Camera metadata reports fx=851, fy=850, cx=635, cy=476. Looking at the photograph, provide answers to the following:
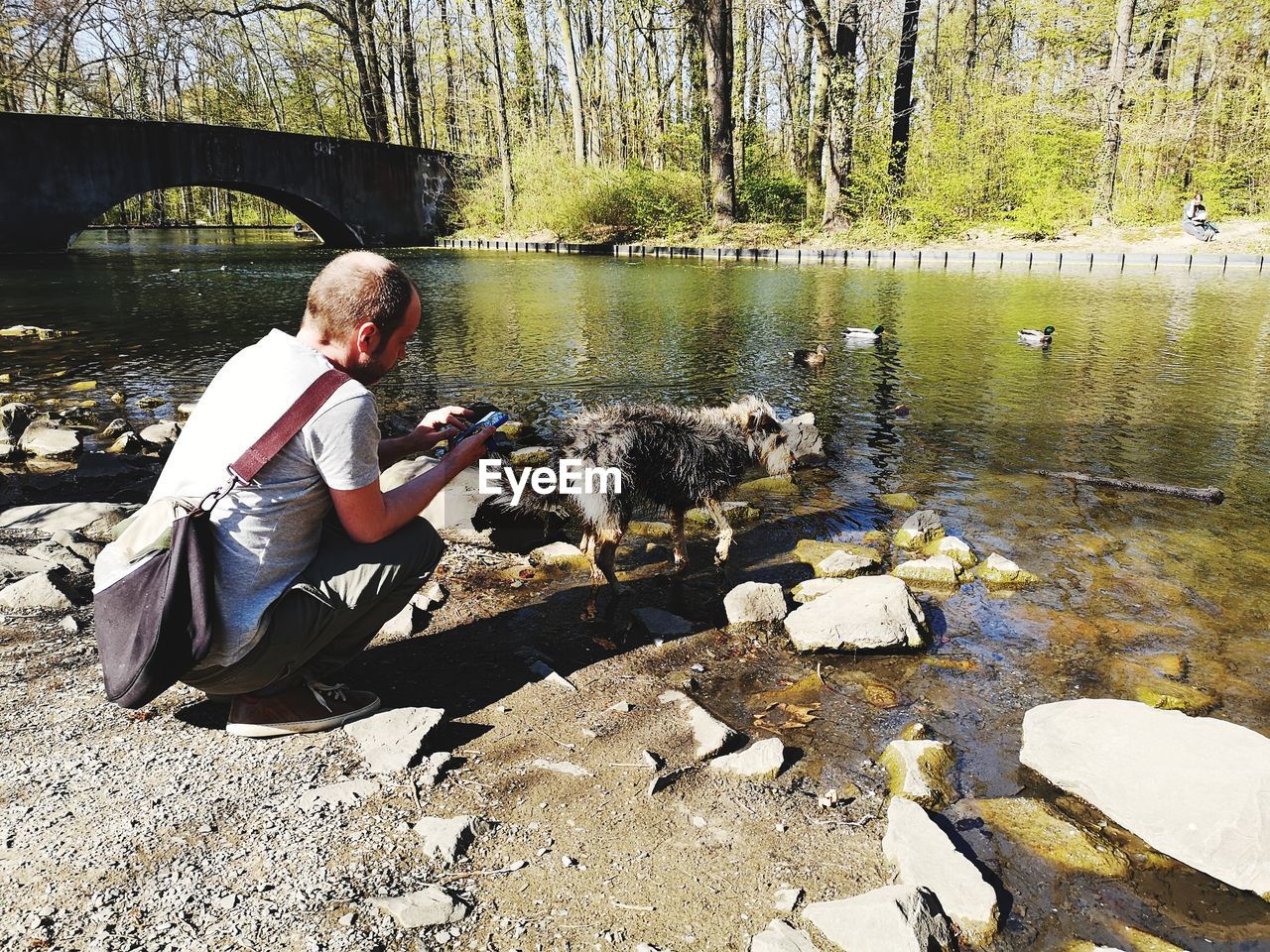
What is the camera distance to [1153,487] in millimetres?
7043

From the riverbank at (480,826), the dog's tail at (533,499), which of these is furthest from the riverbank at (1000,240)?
the riverbank at (480,826)

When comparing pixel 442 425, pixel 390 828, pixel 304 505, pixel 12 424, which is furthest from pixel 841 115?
pixel 390 828

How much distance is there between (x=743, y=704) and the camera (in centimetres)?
406

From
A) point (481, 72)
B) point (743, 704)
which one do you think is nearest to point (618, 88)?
point (481, 72)

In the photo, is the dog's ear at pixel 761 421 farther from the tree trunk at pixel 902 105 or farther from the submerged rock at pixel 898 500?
the tree trunk at pixel 902 105

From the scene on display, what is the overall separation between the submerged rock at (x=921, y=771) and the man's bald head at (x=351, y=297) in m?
2.69

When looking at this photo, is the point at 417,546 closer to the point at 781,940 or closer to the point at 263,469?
the point at 263,469

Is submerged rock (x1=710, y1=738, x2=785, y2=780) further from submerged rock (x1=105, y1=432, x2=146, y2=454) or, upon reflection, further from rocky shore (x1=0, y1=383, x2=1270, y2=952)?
submerged rock (x1=105, y1=432, x2=146, y2=454)

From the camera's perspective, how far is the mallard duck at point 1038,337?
1294cm

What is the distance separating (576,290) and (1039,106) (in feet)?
72.1

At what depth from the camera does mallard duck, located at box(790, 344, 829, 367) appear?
38.5 ft

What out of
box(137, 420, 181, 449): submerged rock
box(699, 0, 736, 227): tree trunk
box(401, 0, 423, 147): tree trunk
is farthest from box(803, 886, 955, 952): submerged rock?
box(401, 0, 423, 147): tree trunk

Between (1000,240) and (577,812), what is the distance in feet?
98.1
